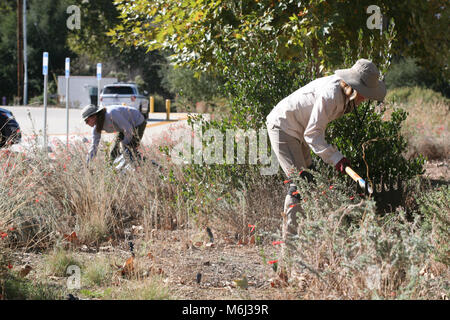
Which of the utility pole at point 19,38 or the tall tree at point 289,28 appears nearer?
the tall tree at point 289,28

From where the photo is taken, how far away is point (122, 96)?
2359 cm

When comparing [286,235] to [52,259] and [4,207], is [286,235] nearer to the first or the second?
[52,259]

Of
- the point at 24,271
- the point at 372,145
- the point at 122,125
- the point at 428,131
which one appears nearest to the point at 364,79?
the point at 372,145

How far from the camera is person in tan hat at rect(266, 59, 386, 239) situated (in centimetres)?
439

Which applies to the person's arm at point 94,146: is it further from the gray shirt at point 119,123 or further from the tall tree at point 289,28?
the tall tree at point 289,28

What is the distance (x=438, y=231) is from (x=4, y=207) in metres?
3.29

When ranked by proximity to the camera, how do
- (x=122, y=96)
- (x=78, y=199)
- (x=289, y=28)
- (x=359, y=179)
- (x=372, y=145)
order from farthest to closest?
(x=122, y=96)
(x=289, y=28)
(x=372, y=145)
(x=78, y=199)
(x=359, y=179)

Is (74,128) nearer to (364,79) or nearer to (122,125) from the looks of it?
(122,125)

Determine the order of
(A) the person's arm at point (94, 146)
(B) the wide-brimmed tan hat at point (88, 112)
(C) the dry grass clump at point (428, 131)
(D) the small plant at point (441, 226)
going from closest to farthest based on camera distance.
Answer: (D) the small plant at point (441, 226) → (A) the person's arm at point (94, 146) → (B) the wide-brimmed tan hat at point (88, 112) → (C) the dry grass clump at point (428, 131)

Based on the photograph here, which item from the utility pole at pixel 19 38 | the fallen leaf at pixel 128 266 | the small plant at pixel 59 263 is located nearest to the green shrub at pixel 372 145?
the fallen leaf at pixel 128 266

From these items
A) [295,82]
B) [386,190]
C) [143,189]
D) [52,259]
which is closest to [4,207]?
[52,259]

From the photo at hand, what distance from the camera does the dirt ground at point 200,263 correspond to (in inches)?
160

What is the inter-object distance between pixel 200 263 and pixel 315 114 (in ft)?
4.79

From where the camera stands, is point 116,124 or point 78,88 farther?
point 78,88
